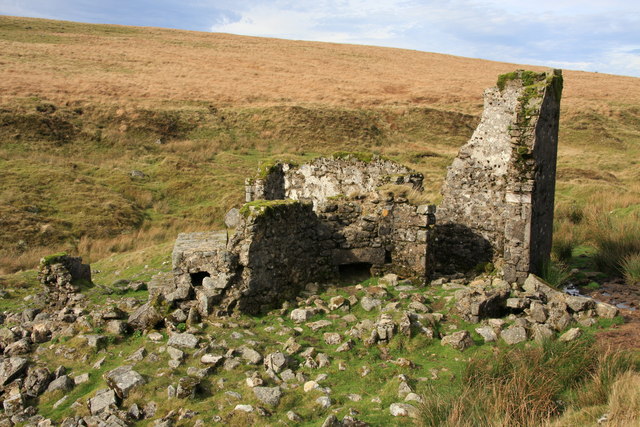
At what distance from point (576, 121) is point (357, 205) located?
145 feet

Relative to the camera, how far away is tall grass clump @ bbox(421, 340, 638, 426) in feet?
15.3

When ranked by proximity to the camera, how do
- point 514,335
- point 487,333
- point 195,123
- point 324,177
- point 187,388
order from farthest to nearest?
1. point 195,123
2. point 324,177
3. point 487,333
4. point 514,335
5. point 187,388

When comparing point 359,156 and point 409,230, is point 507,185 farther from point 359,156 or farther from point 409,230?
point 359,156

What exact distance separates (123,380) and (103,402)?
0.36 meters

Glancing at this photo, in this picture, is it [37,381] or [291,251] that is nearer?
[37,381]

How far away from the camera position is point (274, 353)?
6449mm

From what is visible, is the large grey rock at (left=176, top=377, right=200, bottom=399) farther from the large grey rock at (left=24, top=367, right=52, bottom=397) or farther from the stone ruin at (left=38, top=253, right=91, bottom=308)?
the stone ruin at (left=38, top=253, right=91, bottom=308)

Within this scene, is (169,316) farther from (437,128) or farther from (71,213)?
(437,128)

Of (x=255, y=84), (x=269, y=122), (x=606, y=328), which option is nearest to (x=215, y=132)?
(x=269, y=122)

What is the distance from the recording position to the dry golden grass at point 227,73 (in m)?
44.4

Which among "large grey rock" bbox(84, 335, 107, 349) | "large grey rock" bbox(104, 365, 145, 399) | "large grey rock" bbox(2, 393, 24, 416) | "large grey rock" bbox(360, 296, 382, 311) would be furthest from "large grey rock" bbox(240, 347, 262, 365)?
"large grey rock" bbox(2, 393, 24, 416)

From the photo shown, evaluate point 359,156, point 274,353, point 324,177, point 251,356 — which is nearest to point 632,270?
point 359,156

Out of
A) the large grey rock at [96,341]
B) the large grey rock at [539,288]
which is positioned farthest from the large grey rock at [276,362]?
the large grey rock at [539,288]

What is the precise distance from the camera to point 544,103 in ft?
31.6
